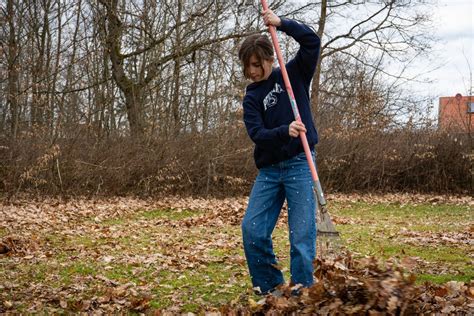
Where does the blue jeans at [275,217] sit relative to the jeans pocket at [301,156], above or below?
below

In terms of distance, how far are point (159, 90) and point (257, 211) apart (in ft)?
49.3

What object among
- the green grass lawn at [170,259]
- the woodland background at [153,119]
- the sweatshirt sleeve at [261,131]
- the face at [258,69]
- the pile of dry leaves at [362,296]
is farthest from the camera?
the woodland background at [153,119]

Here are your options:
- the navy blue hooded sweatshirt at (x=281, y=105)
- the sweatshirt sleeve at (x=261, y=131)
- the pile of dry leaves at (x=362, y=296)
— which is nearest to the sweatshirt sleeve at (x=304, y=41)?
the navy blue hooded sweatshirt at (x=281, y=105)

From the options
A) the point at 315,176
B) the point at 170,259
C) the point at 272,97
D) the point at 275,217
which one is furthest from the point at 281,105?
the point at 170,259

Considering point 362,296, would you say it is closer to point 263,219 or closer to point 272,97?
point 263,219

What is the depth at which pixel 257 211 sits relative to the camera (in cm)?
427

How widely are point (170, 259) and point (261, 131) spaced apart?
3000mm

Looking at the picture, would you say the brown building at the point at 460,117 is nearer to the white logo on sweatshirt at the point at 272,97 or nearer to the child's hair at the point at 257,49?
the white logo on sweatshirt at the point at 272,97

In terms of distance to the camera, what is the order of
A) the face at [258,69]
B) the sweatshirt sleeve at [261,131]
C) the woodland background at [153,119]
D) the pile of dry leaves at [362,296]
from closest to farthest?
the pile of dry leaves at [362,296] < the sweatshirt sleeve at [261,131] < the face at [258,69] < the woodland background at [153,119]

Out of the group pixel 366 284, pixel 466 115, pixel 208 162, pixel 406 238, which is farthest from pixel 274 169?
pixel 466 115

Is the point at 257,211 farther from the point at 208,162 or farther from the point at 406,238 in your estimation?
the point at 208,162

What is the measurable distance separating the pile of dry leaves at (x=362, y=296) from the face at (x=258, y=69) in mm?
1378

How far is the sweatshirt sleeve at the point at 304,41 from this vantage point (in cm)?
411

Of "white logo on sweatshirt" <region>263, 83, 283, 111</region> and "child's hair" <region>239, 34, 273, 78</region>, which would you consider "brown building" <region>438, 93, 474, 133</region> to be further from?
"child's hair" <region>239, 34, 273, 78</region>
